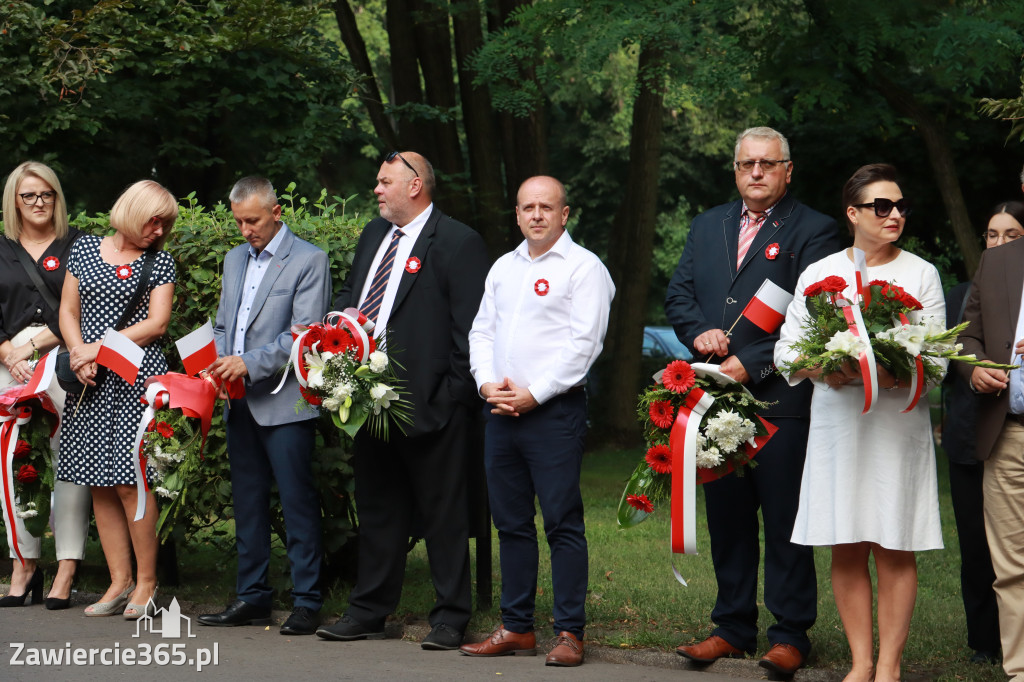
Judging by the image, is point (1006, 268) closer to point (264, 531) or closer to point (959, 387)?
point (959, 387)

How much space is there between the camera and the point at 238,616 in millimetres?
6598

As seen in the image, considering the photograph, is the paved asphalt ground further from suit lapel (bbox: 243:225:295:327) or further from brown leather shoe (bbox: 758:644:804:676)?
suit lapel (bbox: 243:225:295:327)

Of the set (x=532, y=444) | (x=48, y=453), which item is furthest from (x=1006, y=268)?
(x=48, y=453)

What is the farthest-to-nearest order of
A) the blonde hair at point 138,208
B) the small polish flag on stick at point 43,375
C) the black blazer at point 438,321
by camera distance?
1. the small polish flag on stick at point 43,375
2. the blonde hair at point 138,208
3. the black blazer at point 438,321

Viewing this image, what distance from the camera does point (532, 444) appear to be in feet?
19.5

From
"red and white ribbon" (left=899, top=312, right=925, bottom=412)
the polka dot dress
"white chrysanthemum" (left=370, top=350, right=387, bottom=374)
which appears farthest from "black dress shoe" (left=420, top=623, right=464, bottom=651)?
"red and white ribbon" (left=899, top=312, right=925, bottom=412)

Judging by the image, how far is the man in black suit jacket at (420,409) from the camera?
247 inches

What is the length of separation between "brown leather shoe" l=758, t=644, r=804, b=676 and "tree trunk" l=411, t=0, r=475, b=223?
9761mm

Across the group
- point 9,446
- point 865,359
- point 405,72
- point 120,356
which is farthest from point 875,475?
point 405,72

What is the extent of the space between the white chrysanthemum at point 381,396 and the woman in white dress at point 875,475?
1.90 meters

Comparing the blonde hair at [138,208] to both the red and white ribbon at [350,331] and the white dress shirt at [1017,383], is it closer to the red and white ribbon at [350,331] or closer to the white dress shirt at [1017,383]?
the red and white ribbon at [350,331]

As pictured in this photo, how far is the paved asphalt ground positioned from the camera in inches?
217

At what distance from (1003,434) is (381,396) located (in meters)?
2.85

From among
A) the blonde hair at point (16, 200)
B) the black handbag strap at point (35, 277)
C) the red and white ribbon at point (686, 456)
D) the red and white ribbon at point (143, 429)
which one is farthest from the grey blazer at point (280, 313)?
the red and white ribbon at point (686, 456)
